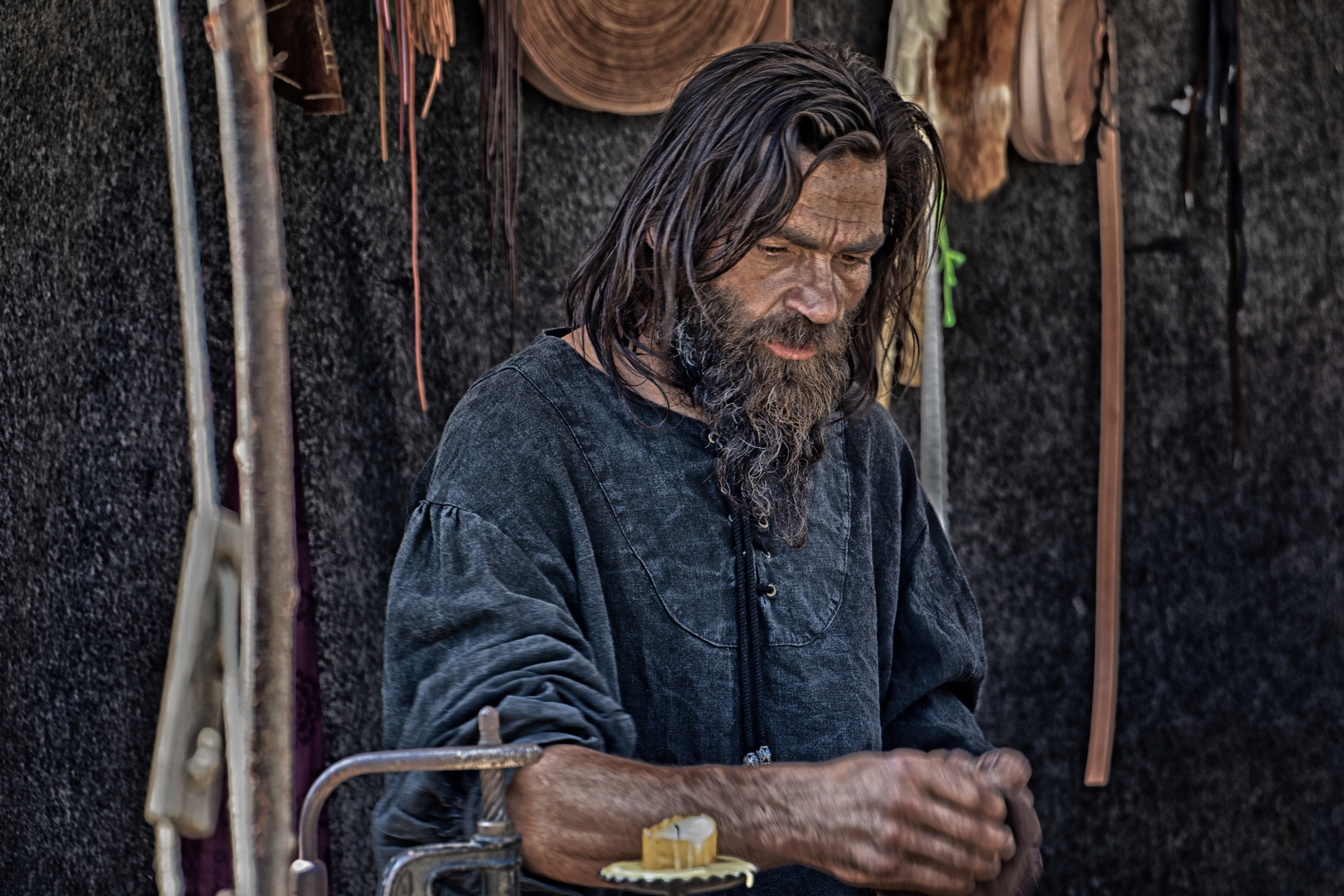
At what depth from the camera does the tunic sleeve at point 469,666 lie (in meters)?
1.05

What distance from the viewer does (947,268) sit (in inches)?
88.9

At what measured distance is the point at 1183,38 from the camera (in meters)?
2.48

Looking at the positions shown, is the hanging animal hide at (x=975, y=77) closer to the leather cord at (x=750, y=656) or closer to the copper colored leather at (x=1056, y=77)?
Answer: the copper colored leather at (x=1056, y=77)

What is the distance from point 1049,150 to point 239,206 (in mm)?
1463

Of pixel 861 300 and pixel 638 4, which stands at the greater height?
pixel 638 4

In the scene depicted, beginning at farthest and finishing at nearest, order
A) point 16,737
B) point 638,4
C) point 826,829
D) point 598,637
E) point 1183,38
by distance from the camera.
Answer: point 1183,38, point 638,4, point 16,737, point 598,637, point 826,829

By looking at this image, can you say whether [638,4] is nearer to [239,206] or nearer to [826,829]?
[239,206]

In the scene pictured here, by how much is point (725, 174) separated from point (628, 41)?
657 mm

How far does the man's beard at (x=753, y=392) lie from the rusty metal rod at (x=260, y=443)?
0.52m

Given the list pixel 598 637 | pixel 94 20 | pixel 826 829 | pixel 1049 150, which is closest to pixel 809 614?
pixel 598 637

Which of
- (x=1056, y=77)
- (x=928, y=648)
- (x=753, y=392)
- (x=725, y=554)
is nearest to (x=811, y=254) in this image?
(x=753, y=392)

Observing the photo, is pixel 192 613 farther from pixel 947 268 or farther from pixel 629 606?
pixel 947 268

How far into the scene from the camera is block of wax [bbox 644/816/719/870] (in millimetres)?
804

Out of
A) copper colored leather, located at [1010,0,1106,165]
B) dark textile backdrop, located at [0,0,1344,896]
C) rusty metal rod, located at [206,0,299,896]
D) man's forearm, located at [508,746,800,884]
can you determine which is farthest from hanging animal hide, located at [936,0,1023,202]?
man's forearm, located at [508,746,800,884]
